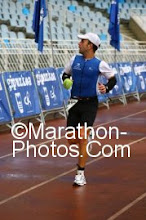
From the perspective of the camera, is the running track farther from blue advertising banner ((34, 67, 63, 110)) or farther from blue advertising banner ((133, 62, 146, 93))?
blue advertising banner ((133, 62, 146, 93))

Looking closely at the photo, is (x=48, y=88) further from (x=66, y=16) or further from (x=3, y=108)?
(x=66, y=16)

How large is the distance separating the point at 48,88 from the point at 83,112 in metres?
8.28

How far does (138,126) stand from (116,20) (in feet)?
21.2

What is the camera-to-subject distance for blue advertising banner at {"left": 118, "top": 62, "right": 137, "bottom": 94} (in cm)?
2417

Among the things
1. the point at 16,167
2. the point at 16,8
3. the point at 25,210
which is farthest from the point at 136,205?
the point at 16,8

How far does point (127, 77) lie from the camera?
80.2 ft

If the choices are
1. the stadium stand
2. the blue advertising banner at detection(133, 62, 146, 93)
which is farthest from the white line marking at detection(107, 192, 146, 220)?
the stadium stand

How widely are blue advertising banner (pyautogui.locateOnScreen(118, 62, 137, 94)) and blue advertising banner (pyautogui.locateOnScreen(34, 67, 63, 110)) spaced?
215 inches

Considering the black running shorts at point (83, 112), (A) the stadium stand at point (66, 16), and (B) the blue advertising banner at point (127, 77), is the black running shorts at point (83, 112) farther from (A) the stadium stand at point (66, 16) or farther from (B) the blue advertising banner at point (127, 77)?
(A) the stadium stand at point (66, 16)

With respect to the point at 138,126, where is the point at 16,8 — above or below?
above

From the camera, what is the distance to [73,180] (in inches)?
416

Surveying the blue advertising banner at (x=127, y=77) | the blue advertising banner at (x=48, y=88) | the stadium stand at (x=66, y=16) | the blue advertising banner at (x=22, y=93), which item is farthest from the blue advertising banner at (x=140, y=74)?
the blue advertising banner at (x=22, y=93)

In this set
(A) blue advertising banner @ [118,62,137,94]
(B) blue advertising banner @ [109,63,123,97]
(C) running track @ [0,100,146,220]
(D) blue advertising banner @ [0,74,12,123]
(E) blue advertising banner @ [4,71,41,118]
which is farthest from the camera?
(A) blue advertising banner @ [118,62,137,94]

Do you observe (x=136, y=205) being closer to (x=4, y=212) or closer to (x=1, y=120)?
(x=4, y=212)
